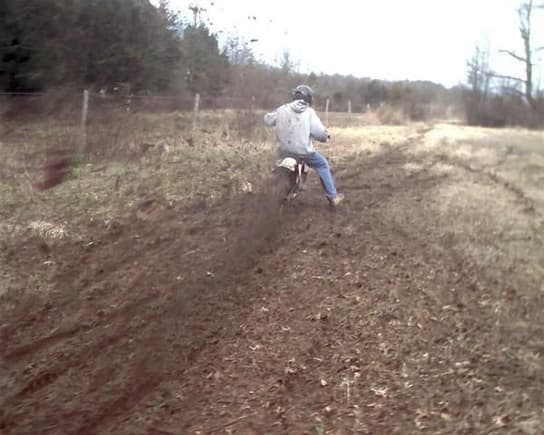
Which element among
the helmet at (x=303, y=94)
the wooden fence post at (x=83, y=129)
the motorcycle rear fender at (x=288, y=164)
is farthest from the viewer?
the wooden fence post at (x=83, y=129)

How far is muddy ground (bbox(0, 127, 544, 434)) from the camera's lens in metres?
4.22

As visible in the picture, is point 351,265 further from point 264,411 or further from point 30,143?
point 30,143

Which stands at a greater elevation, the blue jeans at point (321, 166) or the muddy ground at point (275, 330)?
the blue jeans at point (321, 166)

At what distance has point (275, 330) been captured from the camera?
5512 millimetres

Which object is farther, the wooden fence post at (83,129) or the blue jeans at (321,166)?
the wooden fence post at (83,129)

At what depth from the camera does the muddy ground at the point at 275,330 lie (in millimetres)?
4223

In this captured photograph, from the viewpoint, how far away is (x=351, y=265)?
704 centimetres

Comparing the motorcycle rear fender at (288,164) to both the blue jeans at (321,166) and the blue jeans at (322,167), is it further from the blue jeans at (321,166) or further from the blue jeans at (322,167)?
the blue jeans at (322,167)

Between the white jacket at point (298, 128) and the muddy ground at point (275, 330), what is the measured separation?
43.7 inches

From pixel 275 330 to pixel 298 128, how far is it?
4.36 meters

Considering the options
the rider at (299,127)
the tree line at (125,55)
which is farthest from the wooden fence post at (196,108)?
the rider at (299,127)

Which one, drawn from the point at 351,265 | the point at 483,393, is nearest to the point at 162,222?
the point at 351,265

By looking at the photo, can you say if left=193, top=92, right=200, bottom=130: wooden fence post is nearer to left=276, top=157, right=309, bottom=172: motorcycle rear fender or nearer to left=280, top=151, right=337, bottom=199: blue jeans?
left=280, top=151, right=337, bottom=199: blue jeans

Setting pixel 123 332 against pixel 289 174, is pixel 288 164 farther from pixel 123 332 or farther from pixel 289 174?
pixel 123 332
